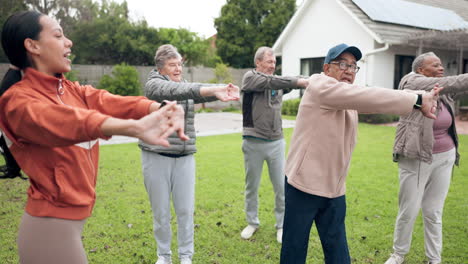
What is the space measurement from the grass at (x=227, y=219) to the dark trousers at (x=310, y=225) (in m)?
1.13

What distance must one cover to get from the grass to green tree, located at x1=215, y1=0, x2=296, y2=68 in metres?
23.1

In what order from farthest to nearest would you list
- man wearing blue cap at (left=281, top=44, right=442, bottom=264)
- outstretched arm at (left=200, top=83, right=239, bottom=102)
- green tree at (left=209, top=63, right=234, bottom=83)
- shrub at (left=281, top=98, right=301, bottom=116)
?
green tree at (left=209, top=63, right=234, bottom=83) < shrub at (left=281, top=98, right=301, bottom=116) < man wearing blue cap at (left=281, top=44, right=442, bottom=264) < outstretched arm at (left=200, top=83, right=239, bottom=102)

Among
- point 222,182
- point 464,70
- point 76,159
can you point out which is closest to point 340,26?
point 464,70

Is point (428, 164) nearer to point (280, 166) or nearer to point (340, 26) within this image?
point (280, 166)

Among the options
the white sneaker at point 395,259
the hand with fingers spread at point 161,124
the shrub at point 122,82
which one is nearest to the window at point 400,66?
the shrub at point 122,82

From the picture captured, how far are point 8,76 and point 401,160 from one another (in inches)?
144

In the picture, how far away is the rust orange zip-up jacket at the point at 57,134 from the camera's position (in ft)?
5.30

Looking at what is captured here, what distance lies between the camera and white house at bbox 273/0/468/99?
53.2 ft

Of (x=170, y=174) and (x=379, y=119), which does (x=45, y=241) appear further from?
(x=379, y=119)

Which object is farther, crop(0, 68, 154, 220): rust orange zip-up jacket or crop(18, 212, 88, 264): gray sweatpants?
crop(18, 212, 88, 264): gray sweatpants

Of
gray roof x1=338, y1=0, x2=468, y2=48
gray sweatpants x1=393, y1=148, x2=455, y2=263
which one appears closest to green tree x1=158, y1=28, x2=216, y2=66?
gray roof x1=338, y1=0, x2=468, y2=48

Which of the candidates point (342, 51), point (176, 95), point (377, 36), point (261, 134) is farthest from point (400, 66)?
point (176, 95)

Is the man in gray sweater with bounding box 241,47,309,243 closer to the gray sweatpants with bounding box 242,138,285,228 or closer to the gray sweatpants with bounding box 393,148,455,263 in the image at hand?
the gray sweatpants with bounding box 242,138,285,228

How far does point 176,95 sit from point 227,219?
2.81 metres
